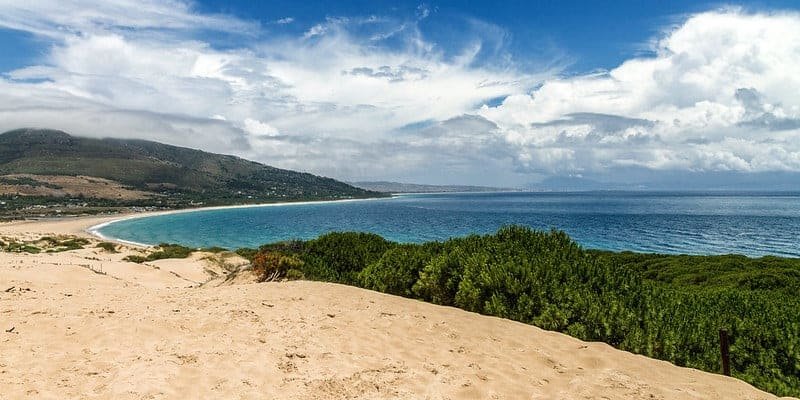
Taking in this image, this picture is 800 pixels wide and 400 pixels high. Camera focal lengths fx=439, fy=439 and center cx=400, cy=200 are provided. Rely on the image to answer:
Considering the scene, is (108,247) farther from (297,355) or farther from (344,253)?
(297,355)

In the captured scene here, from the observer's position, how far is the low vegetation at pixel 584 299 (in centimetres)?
850

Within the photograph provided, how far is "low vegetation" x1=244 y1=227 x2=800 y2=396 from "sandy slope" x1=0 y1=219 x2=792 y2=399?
31.8 inches

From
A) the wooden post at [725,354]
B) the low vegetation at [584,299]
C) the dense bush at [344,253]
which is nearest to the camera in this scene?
the wooden post at [725,354]

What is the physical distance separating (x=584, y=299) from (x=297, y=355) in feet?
20.3

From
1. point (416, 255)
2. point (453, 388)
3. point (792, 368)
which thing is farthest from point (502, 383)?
point (416, 255)

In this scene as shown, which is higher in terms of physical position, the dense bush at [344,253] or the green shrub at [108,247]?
the dense bush at [344,253]

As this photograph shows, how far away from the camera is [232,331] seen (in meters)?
7.43

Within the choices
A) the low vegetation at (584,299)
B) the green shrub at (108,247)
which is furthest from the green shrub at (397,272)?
the green shrub at (108,247)

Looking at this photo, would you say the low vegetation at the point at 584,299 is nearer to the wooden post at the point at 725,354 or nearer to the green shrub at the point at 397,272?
the green shrub at the point at 397,272

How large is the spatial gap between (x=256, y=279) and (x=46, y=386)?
9.31m

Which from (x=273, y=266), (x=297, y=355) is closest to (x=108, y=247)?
(x=273, y=266)

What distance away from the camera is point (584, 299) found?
943 cm

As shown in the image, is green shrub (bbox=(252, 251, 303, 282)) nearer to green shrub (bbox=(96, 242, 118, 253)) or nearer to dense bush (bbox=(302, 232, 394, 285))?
dense bush (bbox=(302, 232, 394, 285))

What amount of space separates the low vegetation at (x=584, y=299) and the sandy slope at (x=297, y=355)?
0.81 m
